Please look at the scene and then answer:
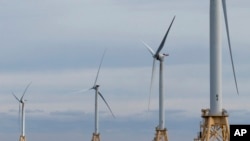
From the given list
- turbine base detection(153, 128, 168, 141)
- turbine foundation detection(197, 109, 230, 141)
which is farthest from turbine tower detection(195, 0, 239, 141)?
turbine base detection(153, 128, 168, 141)

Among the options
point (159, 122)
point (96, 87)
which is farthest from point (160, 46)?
point (96, 87)

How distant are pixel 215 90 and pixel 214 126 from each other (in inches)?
194

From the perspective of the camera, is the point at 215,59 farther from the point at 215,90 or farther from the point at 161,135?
the point at 161,135

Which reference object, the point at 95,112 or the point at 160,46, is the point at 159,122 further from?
the point at 95,112

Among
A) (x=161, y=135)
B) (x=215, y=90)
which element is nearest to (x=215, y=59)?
(x=215, y=90)

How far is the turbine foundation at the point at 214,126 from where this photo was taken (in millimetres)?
84794

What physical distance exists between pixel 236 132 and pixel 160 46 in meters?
49.8

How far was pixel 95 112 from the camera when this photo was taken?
166m

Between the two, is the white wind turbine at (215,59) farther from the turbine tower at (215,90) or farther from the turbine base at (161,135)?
the turbine base at (161,135)

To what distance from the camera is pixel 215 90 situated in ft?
274

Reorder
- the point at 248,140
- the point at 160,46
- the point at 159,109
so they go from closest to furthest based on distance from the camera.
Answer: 1. the point at 248,140
2. the point at 160,46
3. the point at 159,109

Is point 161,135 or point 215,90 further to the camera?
point 161,135

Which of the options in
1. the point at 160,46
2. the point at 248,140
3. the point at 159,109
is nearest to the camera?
the point at 248,140

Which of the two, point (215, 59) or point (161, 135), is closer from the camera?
point (215, 59)
